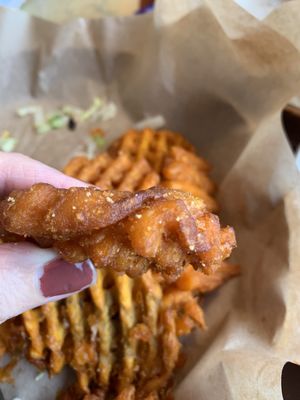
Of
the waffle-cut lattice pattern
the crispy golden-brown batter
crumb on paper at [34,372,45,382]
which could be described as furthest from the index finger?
crumb on paper at [34,372,45,382]

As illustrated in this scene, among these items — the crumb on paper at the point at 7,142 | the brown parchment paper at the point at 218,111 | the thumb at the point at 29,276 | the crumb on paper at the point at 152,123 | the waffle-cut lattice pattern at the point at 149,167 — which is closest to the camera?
the thumb at the point at 29,276

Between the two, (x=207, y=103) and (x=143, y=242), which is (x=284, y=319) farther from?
(x=207, y=103)

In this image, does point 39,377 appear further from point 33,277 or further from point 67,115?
point 67,115

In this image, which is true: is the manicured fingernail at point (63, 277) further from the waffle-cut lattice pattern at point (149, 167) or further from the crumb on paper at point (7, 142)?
the crumb on paper at point (7, 142)

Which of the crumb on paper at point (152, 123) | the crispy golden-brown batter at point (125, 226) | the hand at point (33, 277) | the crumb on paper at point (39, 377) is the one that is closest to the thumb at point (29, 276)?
the hand at point (33, 277)

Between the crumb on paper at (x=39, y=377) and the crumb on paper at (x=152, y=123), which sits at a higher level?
the crumb on paper at (x=152, y=123)

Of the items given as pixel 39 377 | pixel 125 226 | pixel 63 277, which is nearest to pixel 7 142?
pixel 39 377
